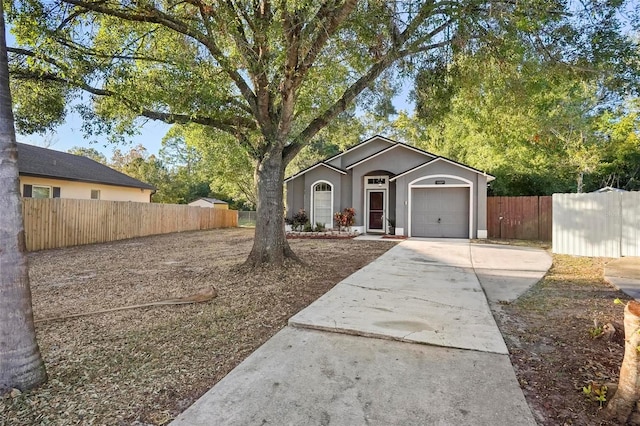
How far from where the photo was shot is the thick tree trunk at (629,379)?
238cm

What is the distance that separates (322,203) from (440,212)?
592cm

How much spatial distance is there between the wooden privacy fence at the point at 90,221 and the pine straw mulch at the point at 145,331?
12.4ft

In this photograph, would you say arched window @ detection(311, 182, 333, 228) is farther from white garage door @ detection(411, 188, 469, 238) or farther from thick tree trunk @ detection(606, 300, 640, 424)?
thick tree trunk @ detection(606, 300, 640, 424)

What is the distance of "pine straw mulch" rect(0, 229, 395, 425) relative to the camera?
269 centimetres

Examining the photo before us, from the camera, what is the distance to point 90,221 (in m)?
13.9

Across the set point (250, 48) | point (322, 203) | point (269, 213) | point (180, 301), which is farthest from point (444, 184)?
point (180, 301)

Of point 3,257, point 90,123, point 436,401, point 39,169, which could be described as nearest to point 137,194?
point 39,169

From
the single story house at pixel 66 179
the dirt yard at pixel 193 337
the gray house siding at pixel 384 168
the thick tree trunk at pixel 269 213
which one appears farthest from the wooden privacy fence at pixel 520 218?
the single story house at pixel 66 179

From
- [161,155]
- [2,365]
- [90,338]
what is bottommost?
[90,338]

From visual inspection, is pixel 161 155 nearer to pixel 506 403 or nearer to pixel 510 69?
pixel 510 69

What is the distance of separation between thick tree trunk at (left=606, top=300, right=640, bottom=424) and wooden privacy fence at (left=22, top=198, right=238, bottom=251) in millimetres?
11997

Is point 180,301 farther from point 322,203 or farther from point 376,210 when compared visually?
point 376,210

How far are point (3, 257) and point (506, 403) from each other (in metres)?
4.09

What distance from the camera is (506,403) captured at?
264 cm
